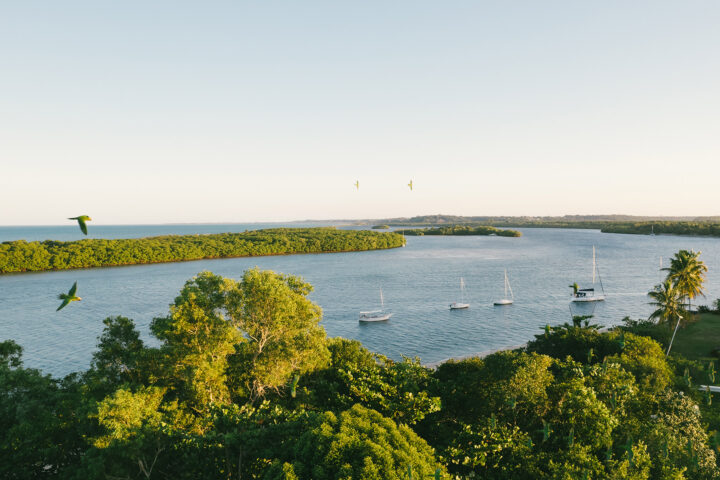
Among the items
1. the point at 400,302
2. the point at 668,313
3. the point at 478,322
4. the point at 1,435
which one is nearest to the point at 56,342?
the point at 1,435

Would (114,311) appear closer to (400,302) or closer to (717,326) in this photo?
(400,302)

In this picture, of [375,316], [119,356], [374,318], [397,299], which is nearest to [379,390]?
[119,356]

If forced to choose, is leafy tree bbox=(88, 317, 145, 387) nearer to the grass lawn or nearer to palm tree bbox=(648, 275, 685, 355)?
the grass lawn

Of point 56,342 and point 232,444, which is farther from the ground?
point 232,444

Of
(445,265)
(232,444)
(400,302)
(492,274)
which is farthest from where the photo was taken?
(445,265)

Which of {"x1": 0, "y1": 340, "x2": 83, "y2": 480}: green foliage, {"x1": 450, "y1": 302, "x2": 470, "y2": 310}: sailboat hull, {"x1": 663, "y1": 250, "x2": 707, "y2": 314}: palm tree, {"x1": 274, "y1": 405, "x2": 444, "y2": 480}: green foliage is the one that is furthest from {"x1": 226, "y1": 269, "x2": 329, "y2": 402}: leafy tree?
{"x1": 450, "y1": 302, "x2": 470, "y2": 310}: sailboat hull

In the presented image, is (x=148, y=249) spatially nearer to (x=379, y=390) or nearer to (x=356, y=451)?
(x=379, y=390)
